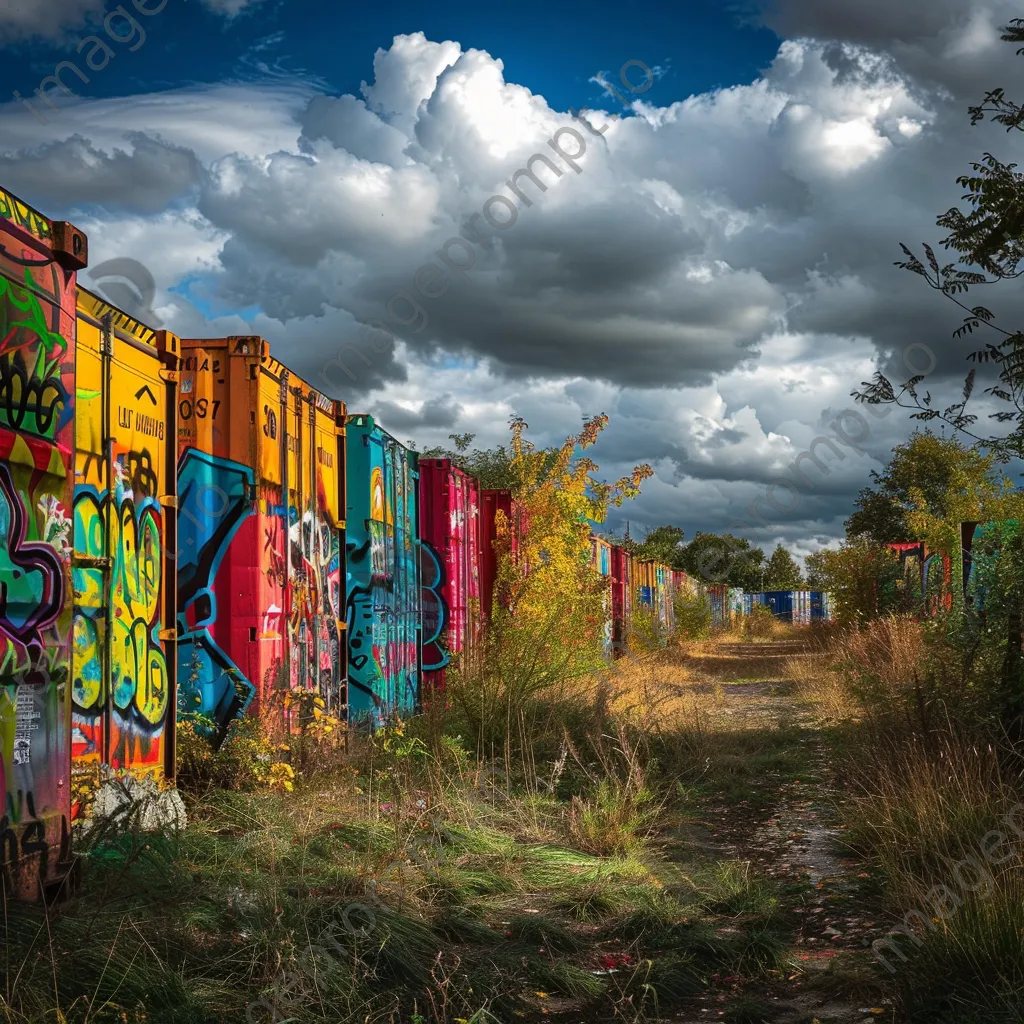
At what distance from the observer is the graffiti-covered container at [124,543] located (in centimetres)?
510

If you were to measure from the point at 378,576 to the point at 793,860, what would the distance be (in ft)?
Answer: 15.5

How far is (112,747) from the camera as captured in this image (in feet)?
17.4

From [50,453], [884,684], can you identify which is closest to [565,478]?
[884,684]

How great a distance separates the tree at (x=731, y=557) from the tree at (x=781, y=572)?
761 millimetres

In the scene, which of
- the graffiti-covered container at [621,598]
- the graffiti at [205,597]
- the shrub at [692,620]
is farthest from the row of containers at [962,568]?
the shrub at [692,620]

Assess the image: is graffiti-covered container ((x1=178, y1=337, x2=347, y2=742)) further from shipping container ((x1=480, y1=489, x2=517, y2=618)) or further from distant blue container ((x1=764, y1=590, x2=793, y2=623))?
distant blue container ((x1=764, y1=590, x2=793, y2=623))

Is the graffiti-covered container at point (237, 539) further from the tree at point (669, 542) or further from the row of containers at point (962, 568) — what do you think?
the tree at point (669, 542)

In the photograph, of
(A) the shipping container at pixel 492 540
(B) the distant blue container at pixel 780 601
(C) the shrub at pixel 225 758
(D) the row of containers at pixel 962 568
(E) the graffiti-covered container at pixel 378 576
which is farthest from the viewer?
(B) the distant blue container at pixel 780 601

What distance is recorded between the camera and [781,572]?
75.4 metres

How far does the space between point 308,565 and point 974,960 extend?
5558 millimetres

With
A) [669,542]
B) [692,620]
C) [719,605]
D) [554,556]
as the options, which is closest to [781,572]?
[669,542]

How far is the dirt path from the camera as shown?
3.69m

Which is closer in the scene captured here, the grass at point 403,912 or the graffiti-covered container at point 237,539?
the grass at point 403,912

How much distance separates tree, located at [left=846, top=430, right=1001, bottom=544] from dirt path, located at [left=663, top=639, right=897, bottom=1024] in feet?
35.8
